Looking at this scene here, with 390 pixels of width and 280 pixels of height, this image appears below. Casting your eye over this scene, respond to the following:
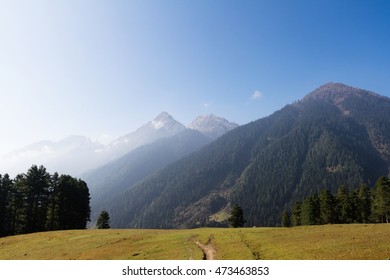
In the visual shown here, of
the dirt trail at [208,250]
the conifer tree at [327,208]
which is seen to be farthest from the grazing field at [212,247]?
the conifer tree at [327,208]

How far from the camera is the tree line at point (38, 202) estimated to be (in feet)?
303

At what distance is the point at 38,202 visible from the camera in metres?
97.5

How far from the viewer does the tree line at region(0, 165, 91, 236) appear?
92500mm

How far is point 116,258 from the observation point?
143 ft

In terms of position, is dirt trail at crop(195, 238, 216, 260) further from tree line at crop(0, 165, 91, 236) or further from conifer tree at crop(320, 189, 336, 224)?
conifer tree at crop(320, 189, 336, 224)


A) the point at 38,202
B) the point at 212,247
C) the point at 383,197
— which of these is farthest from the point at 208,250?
the point at 383,197

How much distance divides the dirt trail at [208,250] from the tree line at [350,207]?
72.8 m

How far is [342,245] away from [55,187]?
285 feet

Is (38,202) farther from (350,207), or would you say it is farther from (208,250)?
(350,207)

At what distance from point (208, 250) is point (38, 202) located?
72.9 metres

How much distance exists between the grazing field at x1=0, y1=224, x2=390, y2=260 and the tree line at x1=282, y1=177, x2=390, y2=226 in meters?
61.2

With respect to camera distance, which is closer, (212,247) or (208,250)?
(208,250)
